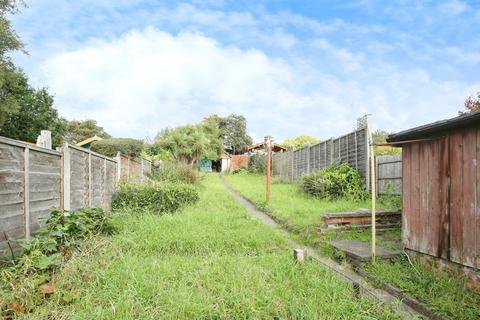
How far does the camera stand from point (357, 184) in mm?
9742

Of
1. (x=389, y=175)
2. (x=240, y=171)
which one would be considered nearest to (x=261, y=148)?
(x=240, y=171)

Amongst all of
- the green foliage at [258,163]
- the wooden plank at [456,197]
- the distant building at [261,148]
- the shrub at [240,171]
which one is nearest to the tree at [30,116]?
the shrub at [240,171]

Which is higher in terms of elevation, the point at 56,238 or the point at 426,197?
the point at 426,197

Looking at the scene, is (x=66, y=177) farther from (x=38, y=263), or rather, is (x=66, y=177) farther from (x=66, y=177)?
(x=38, y=263)

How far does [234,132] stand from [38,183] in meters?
50.9

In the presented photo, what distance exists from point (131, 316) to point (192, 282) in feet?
2.76

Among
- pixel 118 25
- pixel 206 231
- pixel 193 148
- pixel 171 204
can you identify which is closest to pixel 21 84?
pixel 193 148

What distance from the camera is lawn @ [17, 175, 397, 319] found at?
2.81 m

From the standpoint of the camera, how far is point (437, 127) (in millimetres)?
3916

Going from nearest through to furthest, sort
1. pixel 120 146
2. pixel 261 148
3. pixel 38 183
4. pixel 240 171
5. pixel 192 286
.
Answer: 1. pixel 192 286
2. pixel 38 183
3. pixel 120 146
4. pixel 261 148
5. pixel 240 171

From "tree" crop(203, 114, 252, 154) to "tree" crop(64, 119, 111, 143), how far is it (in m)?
17.1

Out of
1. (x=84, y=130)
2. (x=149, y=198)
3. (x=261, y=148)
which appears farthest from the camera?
(x=84, y=130)

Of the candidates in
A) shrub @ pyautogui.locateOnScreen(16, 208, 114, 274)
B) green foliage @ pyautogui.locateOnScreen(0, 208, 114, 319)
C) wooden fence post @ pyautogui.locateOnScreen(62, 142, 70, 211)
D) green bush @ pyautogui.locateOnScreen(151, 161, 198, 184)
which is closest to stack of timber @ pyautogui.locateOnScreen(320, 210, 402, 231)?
shrub @ pyautogui.locateOnScreen(16, 208, 114, 274)

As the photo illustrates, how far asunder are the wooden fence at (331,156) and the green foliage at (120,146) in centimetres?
1316
